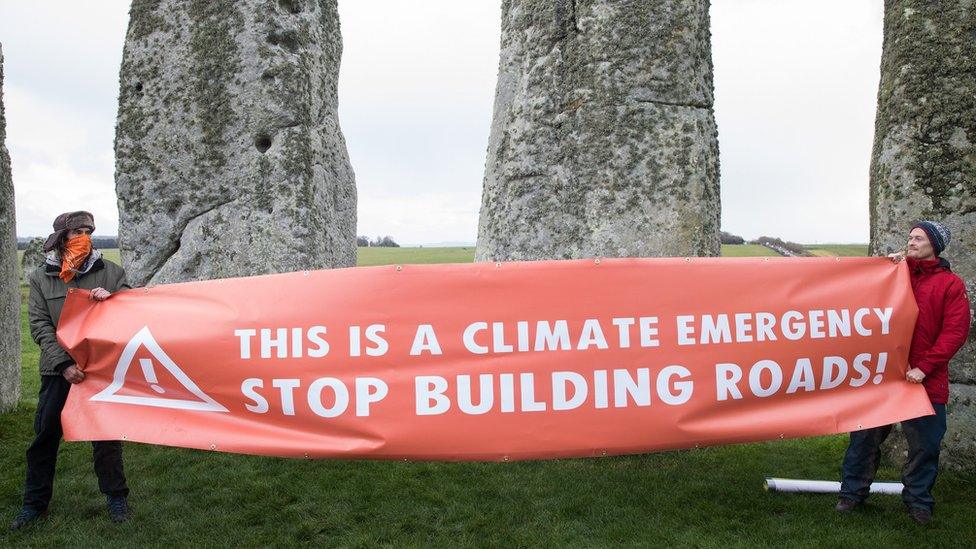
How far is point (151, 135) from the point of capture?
6.66 meters

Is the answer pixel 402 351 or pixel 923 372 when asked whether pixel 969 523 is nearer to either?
pixel 923 372

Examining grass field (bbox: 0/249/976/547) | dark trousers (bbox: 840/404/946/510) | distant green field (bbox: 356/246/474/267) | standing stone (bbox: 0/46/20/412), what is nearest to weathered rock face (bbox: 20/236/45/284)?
distant green field (bbox: 356/246/474/267)

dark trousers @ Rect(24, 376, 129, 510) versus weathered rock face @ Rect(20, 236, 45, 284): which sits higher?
weathered rock face @ Rect(20, 236, 45, 284)

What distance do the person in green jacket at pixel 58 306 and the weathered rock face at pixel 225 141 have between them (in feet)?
5.03

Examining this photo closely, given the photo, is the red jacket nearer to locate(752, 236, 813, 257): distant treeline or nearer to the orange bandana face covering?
the orange bandana face covering

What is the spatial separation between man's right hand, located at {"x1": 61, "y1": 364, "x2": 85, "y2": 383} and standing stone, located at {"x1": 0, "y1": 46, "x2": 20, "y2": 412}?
3.77 metres

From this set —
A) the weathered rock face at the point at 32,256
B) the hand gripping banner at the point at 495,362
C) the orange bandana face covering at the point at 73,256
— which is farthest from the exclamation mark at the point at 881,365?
the weathered rock face at the point at 32,256

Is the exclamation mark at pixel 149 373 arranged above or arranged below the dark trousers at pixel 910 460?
above

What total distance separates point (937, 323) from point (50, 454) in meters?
5.57

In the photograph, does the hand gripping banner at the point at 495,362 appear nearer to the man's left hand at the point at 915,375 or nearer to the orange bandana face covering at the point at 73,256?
the man's left hand at the point at 915,375

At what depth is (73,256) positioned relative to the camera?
487cm

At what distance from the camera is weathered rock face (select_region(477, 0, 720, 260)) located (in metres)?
5.78

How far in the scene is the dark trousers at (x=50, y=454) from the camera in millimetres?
4906

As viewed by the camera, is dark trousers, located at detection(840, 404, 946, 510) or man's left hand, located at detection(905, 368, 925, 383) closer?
man's left hand, located at detection(905, 368, 925, 383)
